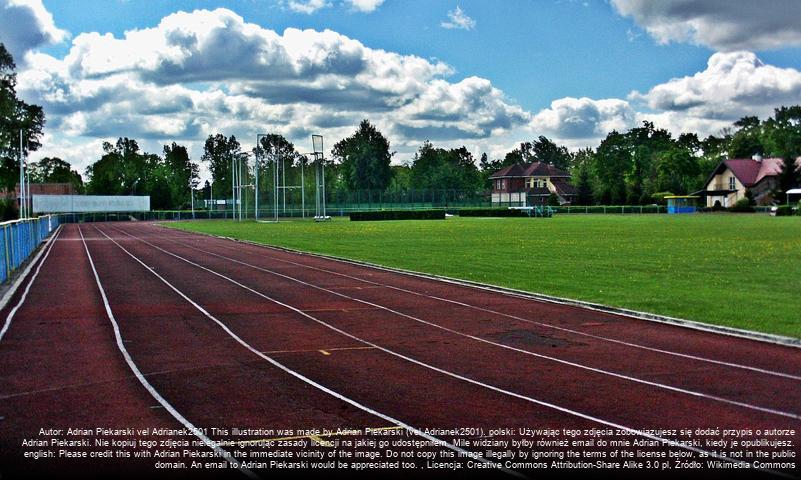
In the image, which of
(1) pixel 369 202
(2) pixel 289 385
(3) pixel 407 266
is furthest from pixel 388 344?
(1) pixel 369 202

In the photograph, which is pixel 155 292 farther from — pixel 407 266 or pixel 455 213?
pixel 455 213

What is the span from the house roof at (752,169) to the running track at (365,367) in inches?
4031

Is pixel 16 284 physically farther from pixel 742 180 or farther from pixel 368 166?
pixel 368 166

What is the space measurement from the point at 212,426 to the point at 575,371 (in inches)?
197

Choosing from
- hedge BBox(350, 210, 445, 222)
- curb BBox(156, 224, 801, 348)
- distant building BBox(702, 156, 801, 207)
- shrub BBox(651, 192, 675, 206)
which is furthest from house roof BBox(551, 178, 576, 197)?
curb BBox(156, 224, 801, 348)

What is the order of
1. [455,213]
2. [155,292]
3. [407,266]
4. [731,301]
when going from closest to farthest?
[731,301] < [155,292] < [407,266] < [455,213]

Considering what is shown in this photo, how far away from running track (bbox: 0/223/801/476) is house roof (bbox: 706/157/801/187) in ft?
336

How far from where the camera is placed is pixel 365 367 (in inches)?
433

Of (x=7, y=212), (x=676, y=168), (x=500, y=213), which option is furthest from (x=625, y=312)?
(x=676, y=168)

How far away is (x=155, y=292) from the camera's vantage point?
20.0 m

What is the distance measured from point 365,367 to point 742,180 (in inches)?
4357

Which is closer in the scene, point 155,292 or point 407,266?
point 155,292

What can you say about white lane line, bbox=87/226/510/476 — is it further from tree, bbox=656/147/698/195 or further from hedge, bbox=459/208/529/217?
tree, bbox=656/147/698/195

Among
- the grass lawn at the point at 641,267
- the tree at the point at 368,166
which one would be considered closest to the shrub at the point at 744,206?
the grass lawn at the point at 641,267
